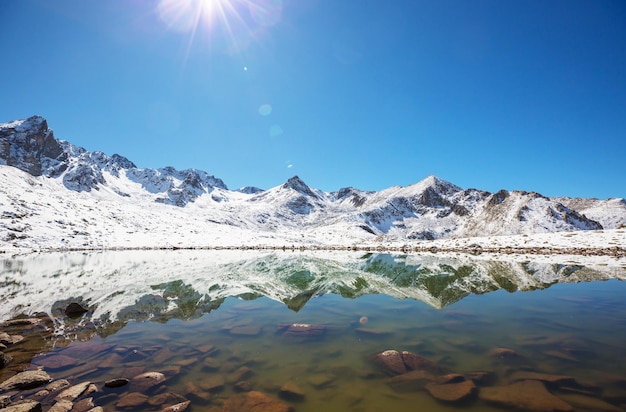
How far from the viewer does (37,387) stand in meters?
8.52

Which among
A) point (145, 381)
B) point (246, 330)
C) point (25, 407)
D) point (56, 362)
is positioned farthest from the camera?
point (246, 330)

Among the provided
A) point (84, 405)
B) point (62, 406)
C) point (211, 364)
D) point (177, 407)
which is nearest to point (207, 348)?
point (211, 364)

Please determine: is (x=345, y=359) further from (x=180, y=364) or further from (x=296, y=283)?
(x=296, y=283)

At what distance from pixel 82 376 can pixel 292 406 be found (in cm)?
687

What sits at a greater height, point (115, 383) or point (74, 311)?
point (74, 311)

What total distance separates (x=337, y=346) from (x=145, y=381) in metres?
6.18

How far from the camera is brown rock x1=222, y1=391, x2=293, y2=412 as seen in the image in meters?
7.20

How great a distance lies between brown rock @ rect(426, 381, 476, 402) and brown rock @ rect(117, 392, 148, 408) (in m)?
7.35

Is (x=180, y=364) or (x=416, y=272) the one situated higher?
(x=416, y=272)

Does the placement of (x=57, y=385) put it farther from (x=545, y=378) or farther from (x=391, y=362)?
(x=545, y=378)

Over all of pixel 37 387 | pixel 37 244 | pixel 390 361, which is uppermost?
pixel 37 244

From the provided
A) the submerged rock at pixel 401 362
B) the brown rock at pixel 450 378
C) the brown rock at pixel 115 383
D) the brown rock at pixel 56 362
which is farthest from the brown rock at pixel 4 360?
the brown rock at pixel 450 378

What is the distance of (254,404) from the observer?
7410mm

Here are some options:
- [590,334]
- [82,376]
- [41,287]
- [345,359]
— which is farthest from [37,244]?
[590,334]
